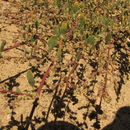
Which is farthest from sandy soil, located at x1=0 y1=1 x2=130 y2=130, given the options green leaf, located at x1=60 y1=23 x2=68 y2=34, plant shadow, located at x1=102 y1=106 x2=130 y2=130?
green leaf, located at x1=60 y1=23 x2=68 y2=34

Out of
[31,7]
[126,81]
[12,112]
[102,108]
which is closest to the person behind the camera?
[12,112]

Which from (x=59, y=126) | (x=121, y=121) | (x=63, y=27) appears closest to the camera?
(x=59, y=126)

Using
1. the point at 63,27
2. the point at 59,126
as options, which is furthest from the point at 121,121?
the point at 63,27

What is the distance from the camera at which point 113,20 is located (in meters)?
3.83

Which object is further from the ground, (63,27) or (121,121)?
(63,27)

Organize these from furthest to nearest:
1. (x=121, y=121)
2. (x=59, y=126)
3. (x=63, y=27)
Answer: (x=63, y=27) < (x=121, y=121) < (x=59, y=126)

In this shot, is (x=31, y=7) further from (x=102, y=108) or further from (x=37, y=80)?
(x=102, y=108)

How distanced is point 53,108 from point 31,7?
2.01 meters

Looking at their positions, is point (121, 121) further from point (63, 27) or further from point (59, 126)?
point (63, 27)

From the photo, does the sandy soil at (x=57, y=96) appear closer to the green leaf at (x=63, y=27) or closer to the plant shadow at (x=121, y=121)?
the plant shadow at (x=121, y=121)

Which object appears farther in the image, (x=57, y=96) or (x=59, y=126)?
(x=57, y=96)

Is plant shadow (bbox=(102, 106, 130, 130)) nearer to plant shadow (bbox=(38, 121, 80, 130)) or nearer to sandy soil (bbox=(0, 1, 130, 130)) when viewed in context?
sandy soil (bbox=(0, 1, 130, 130))

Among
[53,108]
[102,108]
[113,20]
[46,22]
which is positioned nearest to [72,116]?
[53,108]

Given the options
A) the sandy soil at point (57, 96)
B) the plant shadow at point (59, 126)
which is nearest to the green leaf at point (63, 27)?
the sandy soil at point (57, 96)
